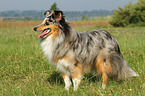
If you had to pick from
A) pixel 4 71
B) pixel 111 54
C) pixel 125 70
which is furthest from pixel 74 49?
pixel 4 71

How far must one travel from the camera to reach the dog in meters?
3.26

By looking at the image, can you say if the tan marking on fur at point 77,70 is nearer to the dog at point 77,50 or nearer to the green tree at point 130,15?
the dog at point 77,50

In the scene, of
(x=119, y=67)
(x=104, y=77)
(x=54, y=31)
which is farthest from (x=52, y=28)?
(x=119, y=67)

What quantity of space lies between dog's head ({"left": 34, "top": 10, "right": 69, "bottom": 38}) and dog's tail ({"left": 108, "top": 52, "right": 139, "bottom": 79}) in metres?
1.23

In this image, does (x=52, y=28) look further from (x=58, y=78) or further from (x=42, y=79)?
(x=58, y=78)

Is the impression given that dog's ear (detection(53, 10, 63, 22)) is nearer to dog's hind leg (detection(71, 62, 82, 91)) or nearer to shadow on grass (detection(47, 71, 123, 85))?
dog's hind leg (detection(71, 62, 82, 91))

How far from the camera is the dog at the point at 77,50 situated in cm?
326

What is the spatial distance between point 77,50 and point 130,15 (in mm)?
18551

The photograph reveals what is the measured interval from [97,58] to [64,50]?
0.72m

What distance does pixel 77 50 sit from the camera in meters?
3.44

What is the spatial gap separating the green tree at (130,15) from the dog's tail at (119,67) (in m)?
17.2

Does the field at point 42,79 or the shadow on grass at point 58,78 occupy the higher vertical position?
the field at point 42,79

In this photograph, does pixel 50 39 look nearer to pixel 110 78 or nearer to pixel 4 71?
pixel 110 78

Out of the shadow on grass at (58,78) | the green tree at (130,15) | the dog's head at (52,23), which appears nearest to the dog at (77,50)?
the dog's head at (52,23)
